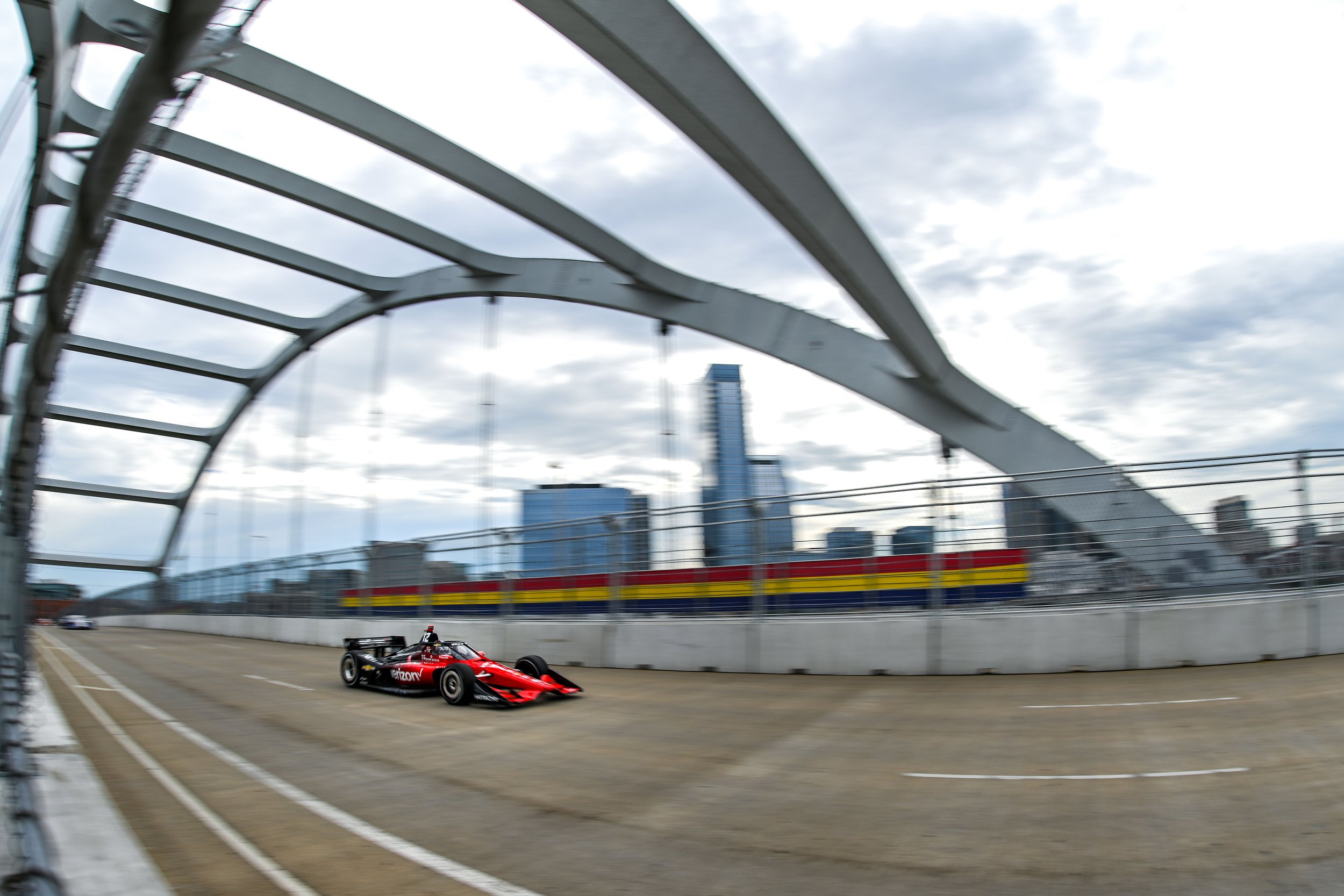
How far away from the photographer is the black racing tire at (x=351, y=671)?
39.9ft

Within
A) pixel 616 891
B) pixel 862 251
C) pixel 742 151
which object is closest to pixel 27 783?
pixel 616 891

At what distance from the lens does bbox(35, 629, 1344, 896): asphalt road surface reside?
12.7 feet

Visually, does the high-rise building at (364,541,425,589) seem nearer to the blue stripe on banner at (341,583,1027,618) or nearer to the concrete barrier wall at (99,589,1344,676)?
the blue stripe on banner at (341,583,1027,618)

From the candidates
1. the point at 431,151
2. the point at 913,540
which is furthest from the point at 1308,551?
the point at 431,151

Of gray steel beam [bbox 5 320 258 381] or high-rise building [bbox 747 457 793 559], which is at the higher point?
gray steel beam [bbox 5 320 258 381]

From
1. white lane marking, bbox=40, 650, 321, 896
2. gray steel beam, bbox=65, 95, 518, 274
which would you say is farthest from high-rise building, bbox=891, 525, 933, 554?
gray steel beam, bbox=65, 95, 518, 274

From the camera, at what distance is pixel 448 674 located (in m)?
10.4

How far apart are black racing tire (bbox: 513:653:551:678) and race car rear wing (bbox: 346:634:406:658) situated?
2760mm

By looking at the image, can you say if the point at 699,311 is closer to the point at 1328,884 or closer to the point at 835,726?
the point at 835,726

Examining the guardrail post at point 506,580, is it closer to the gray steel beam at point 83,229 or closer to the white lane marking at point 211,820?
the white lane marking at point 211,820

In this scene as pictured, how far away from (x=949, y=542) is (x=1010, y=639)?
1.40m

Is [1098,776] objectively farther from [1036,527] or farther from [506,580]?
[506,580]

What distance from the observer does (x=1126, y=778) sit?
5168mm

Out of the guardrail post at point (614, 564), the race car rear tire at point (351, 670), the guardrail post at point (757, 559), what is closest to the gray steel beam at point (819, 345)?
the guardrail post at point (614, 564)
